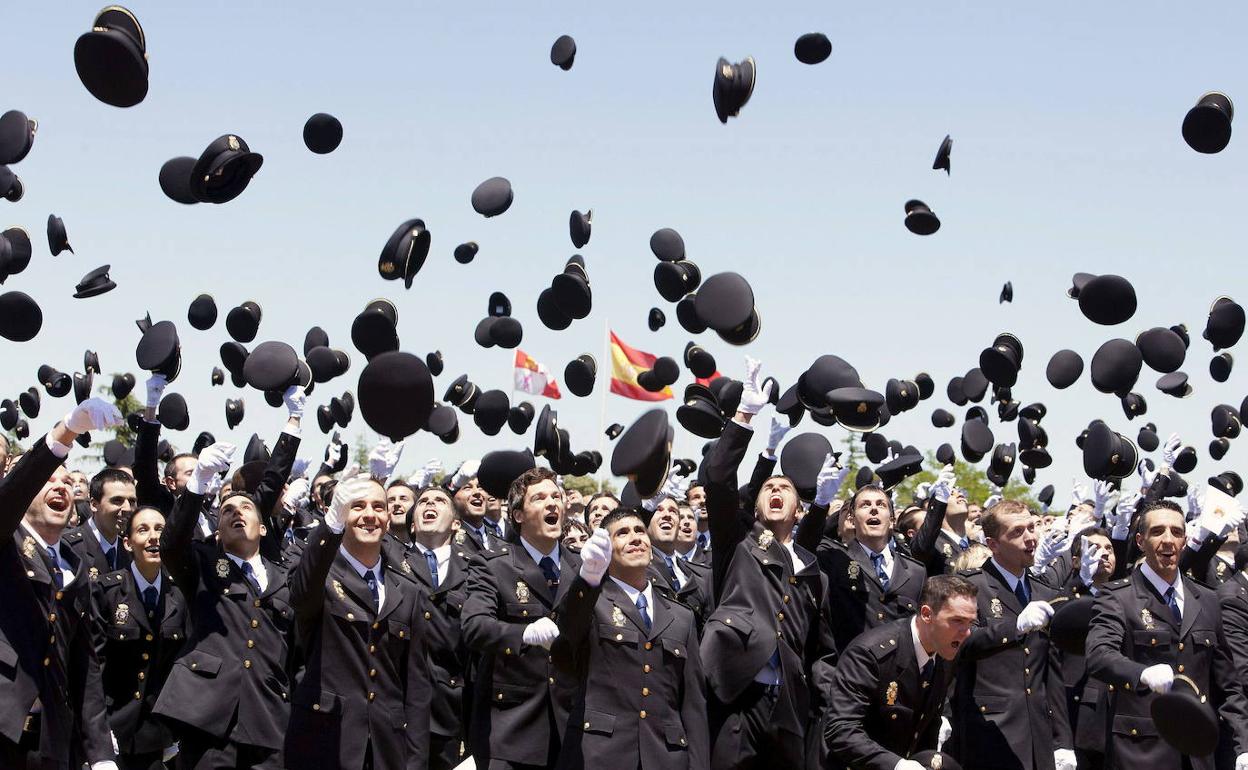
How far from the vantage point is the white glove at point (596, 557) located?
7164 mm

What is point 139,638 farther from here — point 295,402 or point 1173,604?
point 1173,604

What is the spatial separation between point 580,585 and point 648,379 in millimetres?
13230

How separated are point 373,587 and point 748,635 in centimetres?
224

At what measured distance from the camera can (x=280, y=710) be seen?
8.85 m

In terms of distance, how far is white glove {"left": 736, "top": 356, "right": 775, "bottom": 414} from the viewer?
28.0ft

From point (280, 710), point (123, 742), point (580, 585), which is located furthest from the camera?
point (123, 742)

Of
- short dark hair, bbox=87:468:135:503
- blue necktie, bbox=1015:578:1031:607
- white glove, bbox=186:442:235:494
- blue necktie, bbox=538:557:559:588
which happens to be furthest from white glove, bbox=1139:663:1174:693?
short dark hair, bbox=87:468:135:503

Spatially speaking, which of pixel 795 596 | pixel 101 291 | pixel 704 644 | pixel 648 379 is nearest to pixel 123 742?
pixel 704 644

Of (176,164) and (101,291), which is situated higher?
(176,164)

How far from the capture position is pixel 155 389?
1030 centimetres

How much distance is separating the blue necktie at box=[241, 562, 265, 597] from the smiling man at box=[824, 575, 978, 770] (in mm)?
3473

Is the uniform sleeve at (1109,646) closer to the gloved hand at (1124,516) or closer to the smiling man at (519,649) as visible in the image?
the gloved hand at (1124,516)

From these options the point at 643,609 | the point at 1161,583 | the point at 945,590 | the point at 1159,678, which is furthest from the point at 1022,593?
the point at 643,609

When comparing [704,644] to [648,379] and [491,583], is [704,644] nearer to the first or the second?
[491,583]
